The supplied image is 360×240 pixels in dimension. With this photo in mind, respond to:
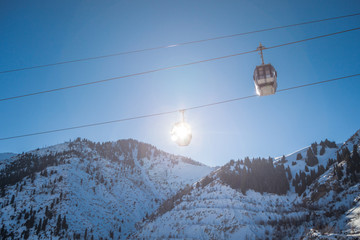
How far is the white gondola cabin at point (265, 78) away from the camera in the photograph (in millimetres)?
10539

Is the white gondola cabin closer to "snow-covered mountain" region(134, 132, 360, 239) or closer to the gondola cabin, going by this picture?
the gondola cabin

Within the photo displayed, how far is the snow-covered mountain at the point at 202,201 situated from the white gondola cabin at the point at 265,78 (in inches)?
2248

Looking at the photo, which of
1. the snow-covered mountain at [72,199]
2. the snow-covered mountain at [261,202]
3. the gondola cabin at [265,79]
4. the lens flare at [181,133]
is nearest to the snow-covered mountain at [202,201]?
the snow-covered mountain at [261,202]

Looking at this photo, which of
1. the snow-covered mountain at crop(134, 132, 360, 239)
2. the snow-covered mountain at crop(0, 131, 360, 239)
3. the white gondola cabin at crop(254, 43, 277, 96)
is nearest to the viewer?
the white gondola cabin at crop(254, 43, 277, 96)

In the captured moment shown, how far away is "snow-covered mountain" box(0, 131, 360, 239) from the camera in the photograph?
77562mm

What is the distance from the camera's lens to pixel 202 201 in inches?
4402

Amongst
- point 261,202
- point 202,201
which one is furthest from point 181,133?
point 202,201

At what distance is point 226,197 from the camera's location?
10725 centimetres

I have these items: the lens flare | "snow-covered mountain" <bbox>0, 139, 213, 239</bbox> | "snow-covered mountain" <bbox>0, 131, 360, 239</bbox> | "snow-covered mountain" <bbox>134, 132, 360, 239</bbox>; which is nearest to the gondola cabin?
the lens flare

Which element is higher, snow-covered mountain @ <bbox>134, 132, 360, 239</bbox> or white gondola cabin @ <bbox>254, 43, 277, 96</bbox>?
white gondola cabin @ <bbox>254, 43, 277, 96</bbox>

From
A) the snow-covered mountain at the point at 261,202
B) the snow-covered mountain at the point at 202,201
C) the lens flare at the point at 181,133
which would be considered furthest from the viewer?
the snow-covered mountain at the point at 202,201

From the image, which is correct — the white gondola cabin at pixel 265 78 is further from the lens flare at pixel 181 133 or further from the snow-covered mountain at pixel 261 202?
the snow-covered mountain at pixel 261 202

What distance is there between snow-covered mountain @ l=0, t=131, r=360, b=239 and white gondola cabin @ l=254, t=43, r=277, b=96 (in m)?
57.1

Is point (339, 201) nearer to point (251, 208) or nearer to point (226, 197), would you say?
point (251, 208)
